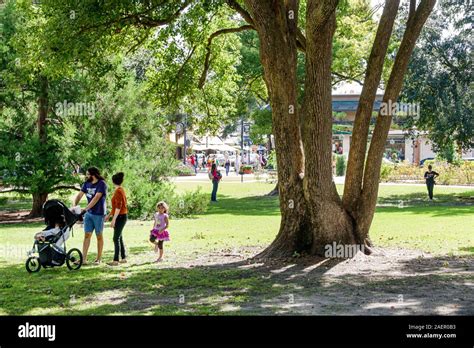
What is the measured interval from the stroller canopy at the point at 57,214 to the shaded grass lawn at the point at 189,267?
3.21 feet

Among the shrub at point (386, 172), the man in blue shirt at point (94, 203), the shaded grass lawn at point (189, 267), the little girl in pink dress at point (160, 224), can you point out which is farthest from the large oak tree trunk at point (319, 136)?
the shrub at point (386, 172)

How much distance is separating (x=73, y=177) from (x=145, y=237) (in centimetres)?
Answer: 759

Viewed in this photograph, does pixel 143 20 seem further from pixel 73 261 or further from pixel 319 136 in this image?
pixel 73 261

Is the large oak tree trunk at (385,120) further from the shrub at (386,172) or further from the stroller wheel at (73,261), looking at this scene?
the shrub at (386,172)

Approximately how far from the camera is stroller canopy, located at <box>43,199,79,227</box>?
13.4 metres

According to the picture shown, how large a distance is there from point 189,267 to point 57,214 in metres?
2.80

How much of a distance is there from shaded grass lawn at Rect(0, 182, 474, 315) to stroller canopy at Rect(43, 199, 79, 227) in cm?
98

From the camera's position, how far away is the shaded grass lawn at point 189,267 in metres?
10.2

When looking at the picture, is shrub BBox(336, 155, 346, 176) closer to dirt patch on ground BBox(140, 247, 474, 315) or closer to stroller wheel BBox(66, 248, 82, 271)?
dirt patch on ground BBox(140, 247, 474, 315)

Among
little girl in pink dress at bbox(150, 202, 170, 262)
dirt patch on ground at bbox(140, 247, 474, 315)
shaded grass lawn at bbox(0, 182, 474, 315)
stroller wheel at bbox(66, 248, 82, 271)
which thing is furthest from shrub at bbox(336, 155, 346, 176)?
stroller wheel at bbox(66, 248, 82, 271)

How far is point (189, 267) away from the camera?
1404cm

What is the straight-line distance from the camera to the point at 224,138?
116 m

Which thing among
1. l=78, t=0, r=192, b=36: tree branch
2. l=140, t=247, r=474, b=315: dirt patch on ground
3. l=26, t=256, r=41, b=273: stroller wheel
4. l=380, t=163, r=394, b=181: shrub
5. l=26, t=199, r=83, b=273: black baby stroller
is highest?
l=78, t=0, r=192, b=36: tree branch
